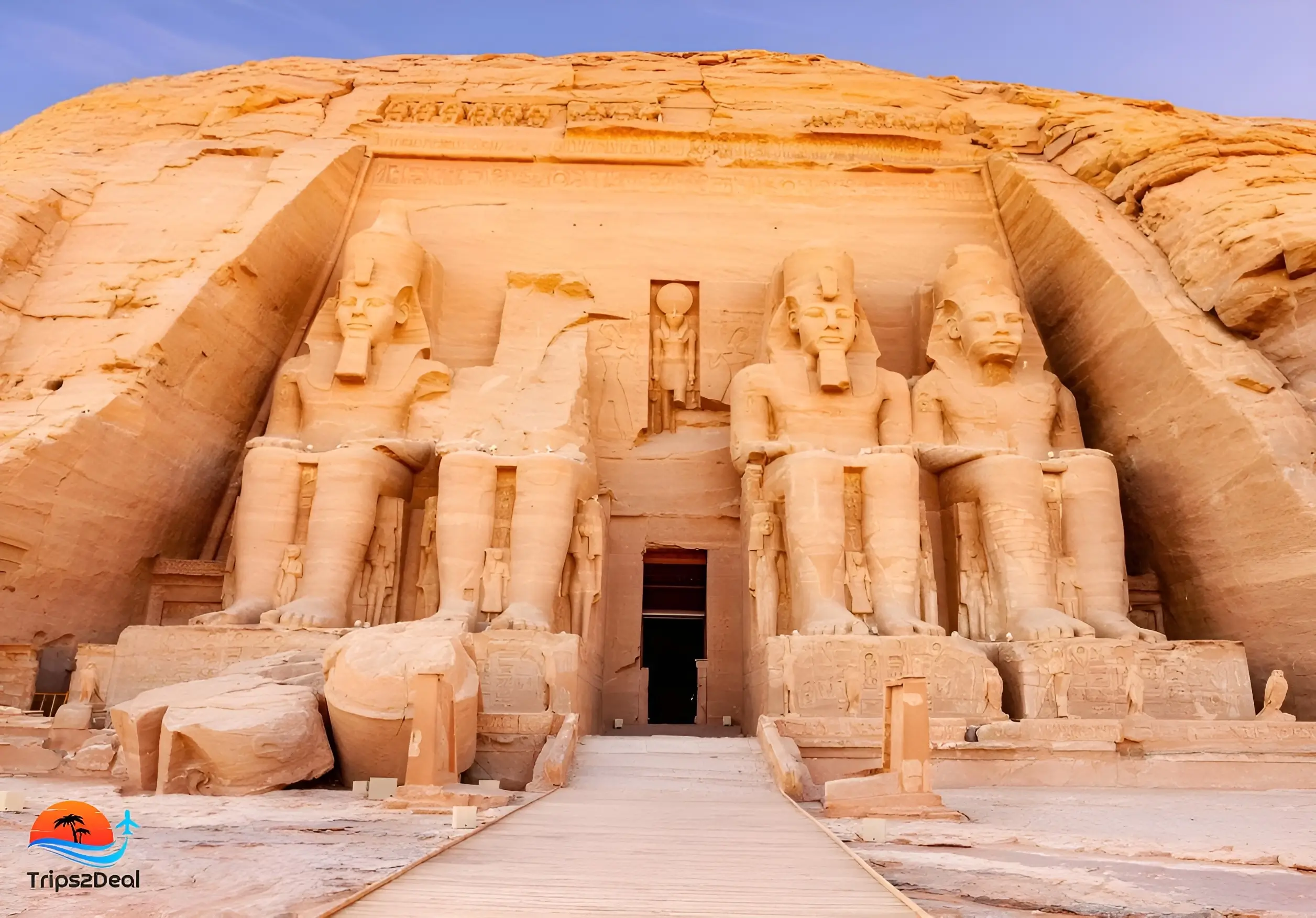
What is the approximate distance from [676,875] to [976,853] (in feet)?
3.21

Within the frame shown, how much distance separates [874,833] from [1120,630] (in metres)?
3.69

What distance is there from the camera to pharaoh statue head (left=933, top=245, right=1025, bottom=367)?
24.3ft

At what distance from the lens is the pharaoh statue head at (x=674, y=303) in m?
8.56

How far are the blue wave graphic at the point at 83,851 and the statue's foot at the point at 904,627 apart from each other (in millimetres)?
4395

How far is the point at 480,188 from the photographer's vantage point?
364 inches

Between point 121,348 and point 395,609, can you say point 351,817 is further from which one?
point 121,348

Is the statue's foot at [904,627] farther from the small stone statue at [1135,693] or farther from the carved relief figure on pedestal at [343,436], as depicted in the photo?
the carved relief figure on pedestal at [343,436]

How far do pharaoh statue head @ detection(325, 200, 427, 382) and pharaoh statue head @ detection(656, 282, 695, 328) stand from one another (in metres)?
1.95

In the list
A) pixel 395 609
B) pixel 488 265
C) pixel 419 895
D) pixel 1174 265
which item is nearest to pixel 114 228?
pixel 488 265

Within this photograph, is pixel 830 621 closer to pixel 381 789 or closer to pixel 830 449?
pixel 830 449

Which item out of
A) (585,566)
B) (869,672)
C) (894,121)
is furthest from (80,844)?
(894,121)

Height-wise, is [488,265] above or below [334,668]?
above

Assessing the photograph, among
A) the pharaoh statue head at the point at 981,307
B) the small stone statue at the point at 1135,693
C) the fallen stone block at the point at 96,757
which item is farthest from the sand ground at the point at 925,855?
the pharaoh statue head at the point at 981,307

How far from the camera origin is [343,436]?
23.7 ft
